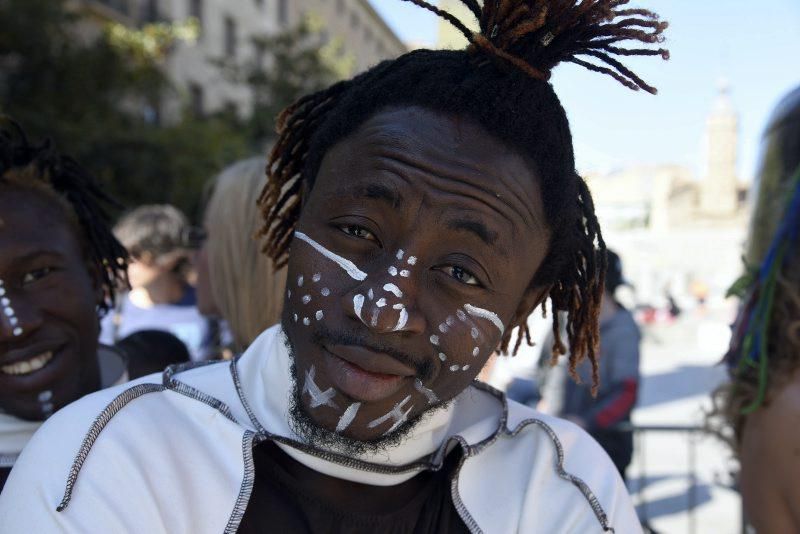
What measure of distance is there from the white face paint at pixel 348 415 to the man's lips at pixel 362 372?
0.02 m

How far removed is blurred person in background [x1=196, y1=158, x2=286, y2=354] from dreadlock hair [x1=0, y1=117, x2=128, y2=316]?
0.47 metres

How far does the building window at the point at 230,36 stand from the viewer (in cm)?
2350

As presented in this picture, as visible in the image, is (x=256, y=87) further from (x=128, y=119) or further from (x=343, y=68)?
(x=128, y=119)

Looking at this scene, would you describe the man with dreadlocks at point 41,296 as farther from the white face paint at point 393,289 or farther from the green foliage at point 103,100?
the green foliage at point 103,100

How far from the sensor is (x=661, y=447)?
7938 millimetres

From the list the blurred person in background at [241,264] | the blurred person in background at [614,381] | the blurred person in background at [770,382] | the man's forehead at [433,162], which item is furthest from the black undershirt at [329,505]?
the blurred person in background at [614,381]

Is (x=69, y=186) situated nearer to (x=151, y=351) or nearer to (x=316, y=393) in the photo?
(x=151, y=351)

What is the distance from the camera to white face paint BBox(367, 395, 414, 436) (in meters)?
1.39

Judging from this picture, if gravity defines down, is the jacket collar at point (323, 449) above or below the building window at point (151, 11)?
below

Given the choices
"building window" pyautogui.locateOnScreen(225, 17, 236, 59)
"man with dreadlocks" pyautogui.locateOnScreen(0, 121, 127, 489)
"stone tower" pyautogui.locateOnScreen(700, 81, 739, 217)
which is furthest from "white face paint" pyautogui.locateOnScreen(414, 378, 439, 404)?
"stone tower" pyautogui.locateOnScreen(700, 81, 739, 217)

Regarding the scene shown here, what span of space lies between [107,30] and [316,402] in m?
13.3

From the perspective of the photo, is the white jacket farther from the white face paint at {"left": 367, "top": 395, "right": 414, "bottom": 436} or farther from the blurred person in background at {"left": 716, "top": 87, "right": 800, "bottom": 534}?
the blurred person in background at {"left": 716, "top": 87, "right": 800, "bottom": 534}

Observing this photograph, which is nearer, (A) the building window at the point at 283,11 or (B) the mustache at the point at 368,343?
(B) the mustache at the point at 368,343

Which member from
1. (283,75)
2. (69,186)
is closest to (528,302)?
(69,186)
